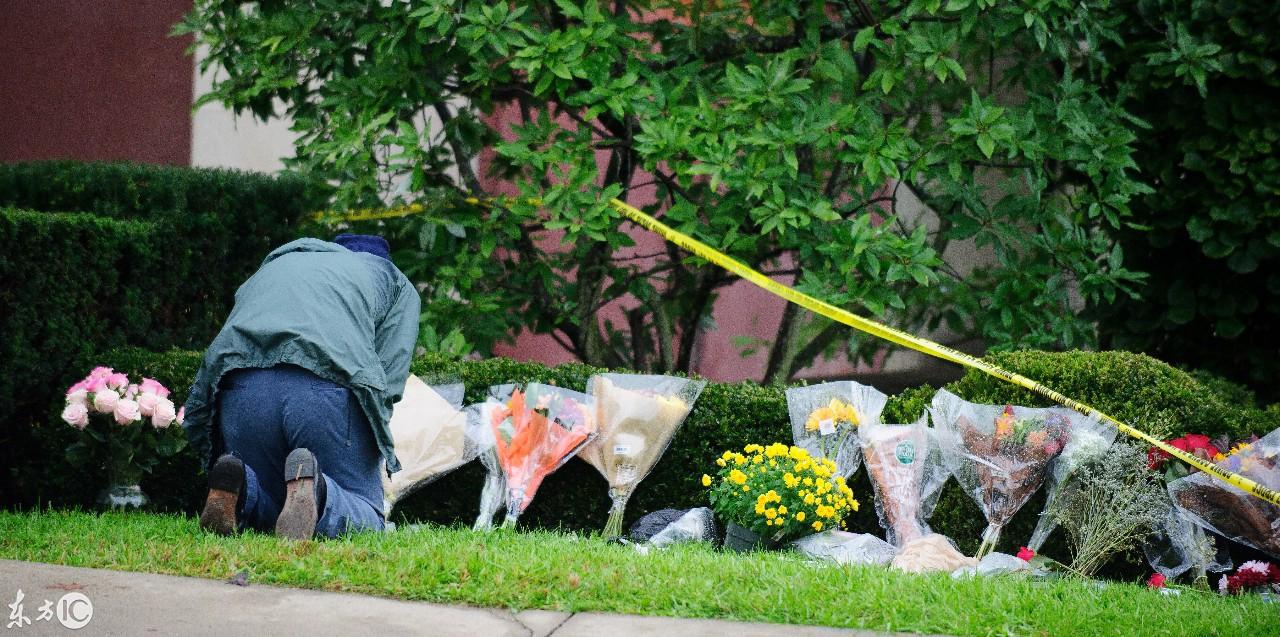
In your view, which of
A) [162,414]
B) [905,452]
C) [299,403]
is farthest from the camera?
[162,414]

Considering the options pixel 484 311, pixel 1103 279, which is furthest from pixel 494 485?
pixel 1103 279

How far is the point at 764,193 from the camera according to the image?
670cm

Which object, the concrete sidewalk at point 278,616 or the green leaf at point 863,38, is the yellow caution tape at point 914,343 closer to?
the green leaf at point 863,38

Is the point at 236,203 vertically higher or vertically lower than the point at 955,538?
higher

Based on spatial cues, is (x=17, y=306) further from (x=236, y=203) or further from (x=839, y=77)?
(x=839, y=77)

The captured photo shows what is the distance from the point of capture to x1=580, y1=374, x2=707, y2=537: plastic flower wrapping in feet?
18.9

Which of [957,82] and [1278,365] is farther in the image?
[957,82]

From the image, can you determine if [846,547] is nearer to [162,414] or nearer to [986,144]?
[986,144]

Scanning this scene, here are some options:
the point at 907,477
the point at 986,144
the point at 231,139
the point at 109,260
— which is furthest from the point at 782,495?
the point at 231,139

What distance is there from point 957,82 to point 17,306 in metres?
5.91

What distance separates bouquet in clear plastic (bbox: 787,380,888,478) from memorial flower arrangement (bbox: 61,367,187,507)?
2949 millimetres

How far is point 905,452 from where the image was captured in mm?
5426

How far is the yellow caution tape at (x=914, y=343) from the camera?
4.95 metres

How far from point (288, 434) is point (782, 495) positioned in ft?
6.47
